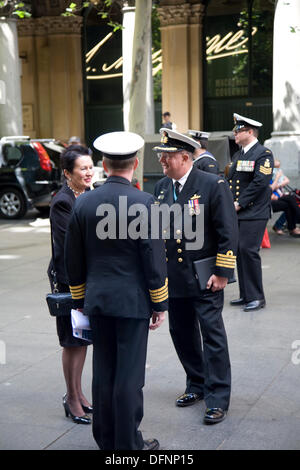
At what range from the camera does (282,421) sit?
4.57m

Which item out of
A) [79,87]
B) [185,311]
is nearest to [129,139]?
[185,311]

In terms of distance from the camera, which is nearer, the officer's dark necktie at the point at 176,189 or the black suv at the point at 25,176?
the officer's dark necktie at the point at 176,189

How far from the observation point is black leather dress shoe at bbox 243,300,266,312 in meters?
7.49

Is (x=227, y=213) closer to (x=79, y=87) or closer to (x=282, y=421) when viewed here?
(x=282, y=421)

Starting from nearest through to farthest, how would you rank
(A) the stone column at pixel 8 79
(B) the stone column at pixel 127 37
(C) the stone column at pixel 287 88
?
(C) the stone column at pixel 287 88 → (B) the stone column at pixel 127 37 → (A) the stone column at pixel 8 79

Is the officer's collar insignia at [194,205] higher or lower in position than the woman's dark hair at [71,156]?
lower

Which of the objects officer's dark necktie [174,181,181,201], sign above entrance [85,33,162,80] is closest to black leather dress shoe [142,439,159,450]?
officer's dark necktie [174,181,181,201]

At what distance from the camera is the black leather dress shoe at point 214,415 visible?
14.9 ft

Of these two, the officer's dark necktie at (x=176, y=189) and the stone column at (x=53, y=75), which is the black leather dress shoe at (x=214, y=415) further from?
the stone column at (x=53, y=75)

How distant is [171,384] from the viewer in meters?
5.36

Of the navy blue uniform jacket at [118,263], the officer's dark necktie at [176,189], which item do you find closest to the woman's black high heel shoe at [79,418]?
the navy blue uniform jacket at [118,263]

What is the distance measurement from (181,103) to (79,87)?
4276 millimetres

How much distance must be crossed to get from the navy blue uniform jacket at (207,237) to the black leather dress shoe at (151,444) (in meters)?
0.99

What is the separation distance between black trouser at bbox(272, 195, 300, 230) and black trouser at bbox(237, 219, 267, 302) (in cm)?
491
